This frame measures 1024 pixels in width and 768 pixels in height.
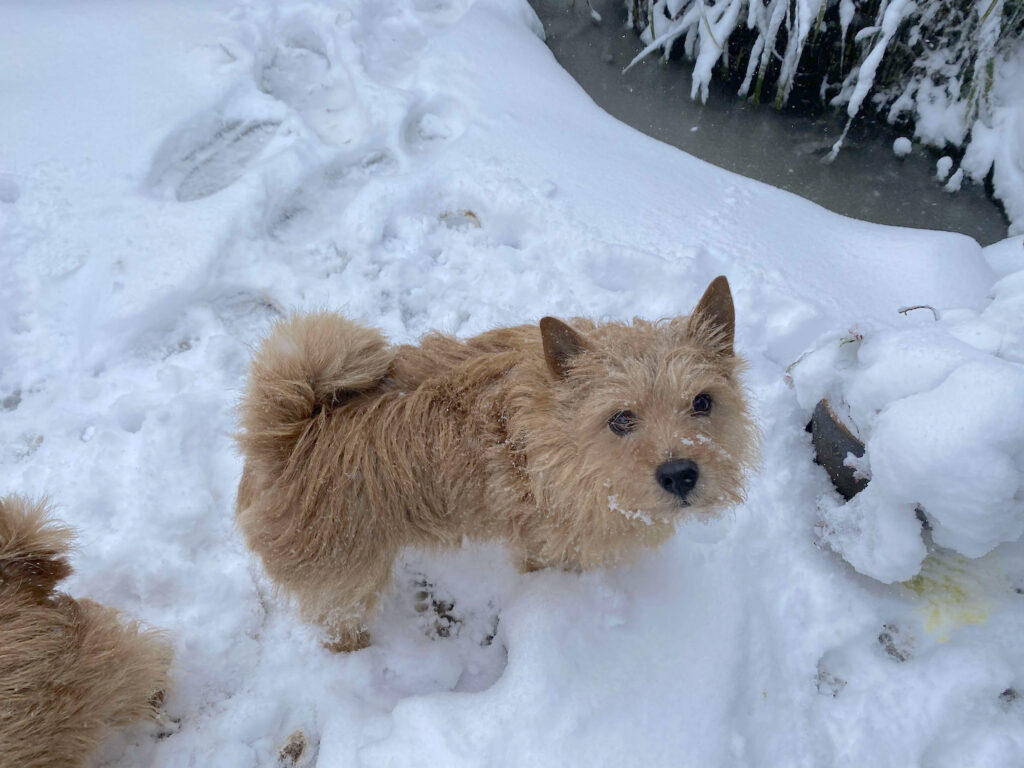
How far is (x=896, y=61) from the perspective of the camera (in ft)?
14.0

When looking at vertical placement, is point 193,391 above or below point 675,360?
below

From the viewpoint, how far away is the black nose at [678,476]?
5.85 feet

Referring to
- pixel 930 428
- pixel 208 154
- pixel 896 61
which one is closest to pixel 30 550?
pixel 208 154

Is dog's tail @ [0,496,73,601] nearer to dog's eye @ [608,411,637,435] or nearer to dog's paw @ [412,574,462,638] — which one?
dog's paw @ [412,574,462,638]

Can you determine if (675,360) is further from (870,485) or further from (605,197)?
(605,197)

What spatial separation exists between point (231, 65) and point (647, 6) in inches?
124

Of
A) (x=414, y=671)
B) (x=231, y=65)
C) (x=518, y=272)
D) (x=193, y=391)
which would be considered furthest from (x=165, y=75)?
(x=414, y=671)

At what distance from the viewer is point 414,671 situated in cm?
245

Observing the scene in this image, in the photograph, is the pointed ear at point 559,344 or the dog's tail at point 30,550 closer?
the pointed ear at point 559,344

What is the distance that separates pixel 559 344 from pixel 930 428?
1168 mm

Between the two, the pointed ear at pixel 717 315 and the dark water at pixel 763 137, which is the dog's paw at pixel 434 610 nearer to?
the pointed ear at pixel 717 315

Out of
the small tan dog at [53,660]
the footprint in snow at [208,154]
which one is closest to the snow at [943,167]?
the footprint in snow at [208,154]

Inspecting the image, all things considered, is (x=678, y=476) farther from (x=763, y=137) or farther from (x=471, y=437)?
(x=763, y=137)

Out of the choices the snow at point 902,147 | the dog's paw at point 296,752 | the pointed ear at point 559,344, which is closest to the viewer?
the pointed ear at point 559,344
